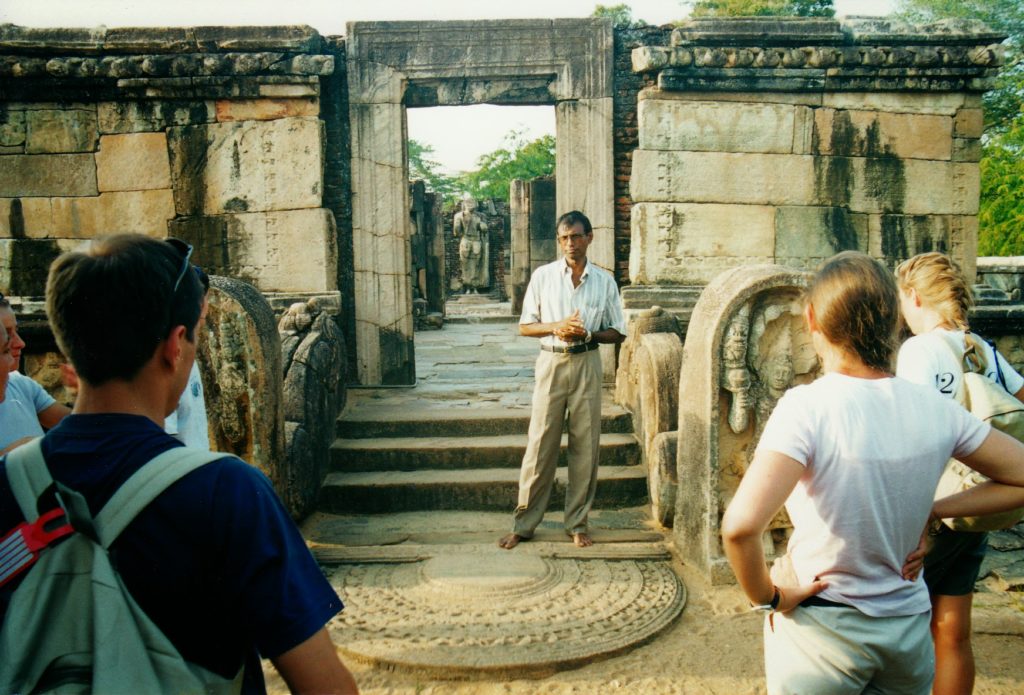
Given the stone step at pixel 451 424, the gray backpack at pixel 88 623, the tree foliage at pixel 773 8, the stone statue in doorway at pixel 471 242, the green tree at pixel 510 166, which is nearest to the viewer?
the gray backpack at pixel 88 623

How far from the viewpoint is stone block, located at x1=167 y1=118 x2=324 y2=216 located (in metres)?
7.51

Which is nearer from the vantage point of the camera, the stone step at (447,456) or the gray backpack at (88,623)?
the gray backpack at (88,623)

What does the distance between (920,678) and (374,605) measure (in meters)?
2.65

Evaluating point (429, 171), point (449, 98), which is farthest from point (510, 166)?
point (449, 98)

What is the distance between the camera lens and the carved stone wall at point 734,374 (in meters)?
4.20

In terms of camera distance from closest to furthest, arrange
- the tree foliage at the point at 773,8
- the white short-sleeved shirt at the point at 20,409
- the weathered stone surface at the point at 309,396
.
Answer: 1. the white short-sleeved shirt at the point at 20,409
2. the weathered stone surface at the point at 309,396
3. the tree foliage at the point at 773,8

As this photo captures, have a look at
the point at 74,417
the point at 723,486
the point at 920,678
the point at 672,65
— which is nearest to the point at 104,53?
the point at 672,65

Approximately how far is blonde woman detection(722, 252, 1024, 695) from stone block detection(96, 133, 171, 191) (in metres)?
7.05

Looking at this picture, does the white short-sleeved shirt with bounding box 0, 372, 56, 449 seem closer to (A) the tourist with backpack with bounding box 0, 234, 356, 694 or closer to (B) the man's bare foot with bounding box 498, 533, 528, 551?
(A) the tourist with backpack with bounding box 0, 234, 356, 694

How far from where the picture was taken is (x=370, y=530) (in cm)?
519

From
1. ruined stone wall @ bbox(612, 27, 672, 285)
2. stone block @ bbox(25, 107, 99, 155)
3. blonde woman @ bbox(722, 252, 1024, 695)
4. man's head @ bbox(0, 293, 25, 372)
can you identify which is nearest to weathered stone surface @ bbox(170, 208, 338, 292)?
stone block @ bbox(25, 107, 99, 155)

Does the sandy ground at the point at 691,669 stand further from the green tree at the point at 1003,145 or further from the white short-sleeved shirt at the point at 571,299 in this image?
the green tree at the point at 1003,145

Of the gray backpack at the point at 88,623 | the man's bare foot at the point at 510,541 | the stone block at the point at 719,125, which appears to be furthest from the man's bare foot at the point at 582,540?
the stone block at the point at 719,125

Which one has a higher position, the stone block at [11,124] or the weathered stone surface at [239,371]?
the stone block at [11,124]
